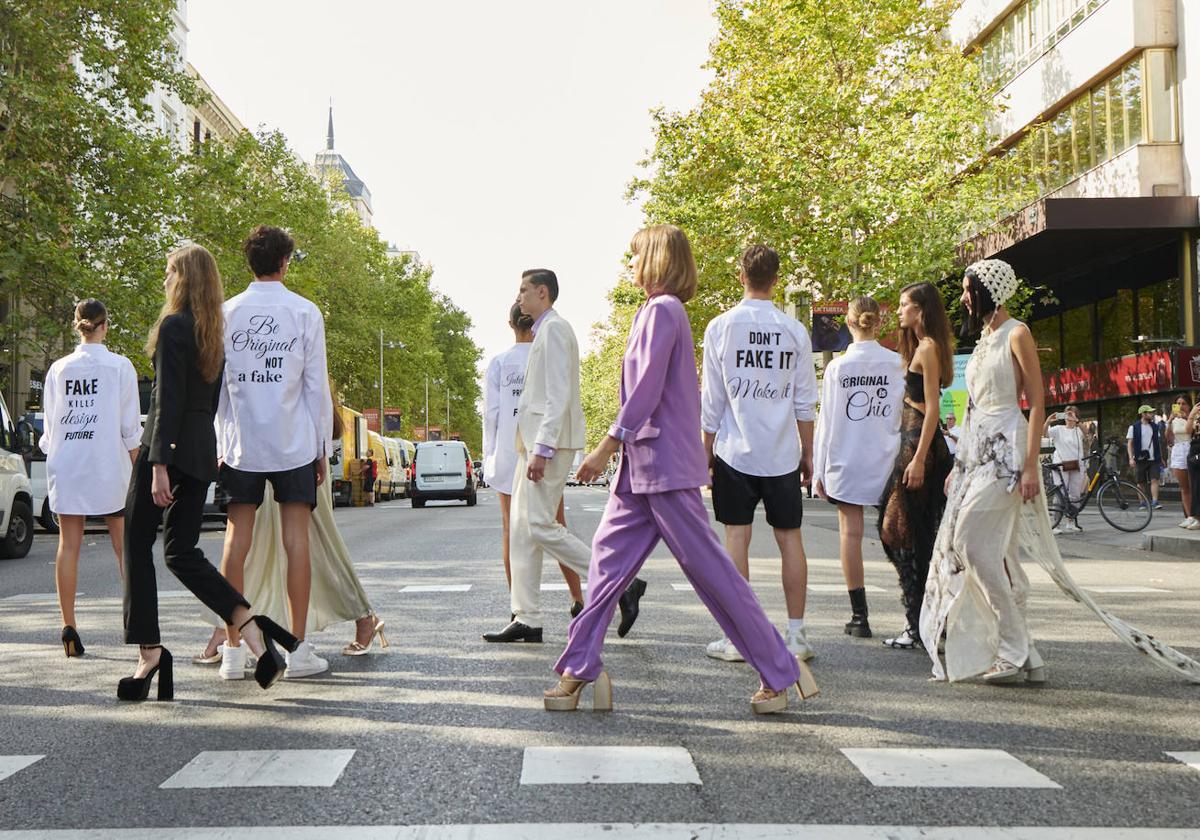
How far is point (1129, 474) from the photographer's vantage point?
88.2ft

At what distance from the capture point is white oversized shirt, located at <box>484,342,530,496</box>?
7711 mm

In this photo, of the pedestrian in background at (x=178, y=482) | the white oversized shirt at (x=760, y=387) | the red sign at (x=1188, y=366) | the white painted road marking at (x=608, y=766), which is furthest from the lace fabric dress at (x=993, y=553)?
the red sign at (x=1188, y=366)

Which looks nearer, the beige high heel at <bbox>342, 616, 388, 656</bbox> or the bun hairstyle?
the beige high heel at <bbox>342, 616, 388, 656</bbox>

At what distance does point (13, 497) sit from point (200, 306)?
1088cm

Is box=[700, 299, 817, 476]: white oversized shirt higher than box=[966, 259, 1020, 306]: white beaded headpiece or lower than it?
lower

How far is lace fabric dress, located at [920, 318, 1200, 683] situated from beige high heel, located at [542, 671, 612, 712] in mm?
1666

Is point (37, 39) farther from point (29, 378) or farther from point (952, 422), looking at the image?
point (952, 422)

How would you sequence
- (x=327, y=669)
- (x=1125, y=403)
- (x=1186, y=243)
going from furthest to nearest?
(x=1125, y=403) → (x=1186, y=243) → (x=327, y=669)

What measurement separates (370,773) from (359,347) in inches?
2211

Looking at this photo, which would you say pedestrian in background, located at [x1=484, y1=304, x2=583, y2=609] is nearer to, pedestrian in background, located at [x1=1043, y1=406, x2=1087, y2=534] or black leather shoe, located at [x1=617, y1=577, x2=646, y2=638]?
black leather shoe, located at [x1=617, y1=577, x2=646, y2=638]

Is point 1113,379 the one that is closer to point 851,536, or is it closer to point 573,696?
point 851,536

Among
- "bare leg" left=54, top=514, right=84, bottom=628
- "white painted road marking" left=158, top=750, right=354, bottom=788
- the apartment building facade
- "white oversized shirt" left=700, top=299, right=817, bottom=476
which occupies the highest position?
the apartment building facade

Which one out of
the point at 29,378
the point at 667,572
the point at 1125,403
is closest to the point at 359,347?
the point at 29,378

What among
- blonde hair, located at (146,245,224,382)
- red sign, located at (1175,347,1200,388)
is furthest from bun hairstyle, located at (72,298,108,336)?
red sign, located at (1175,347,1200,388)
